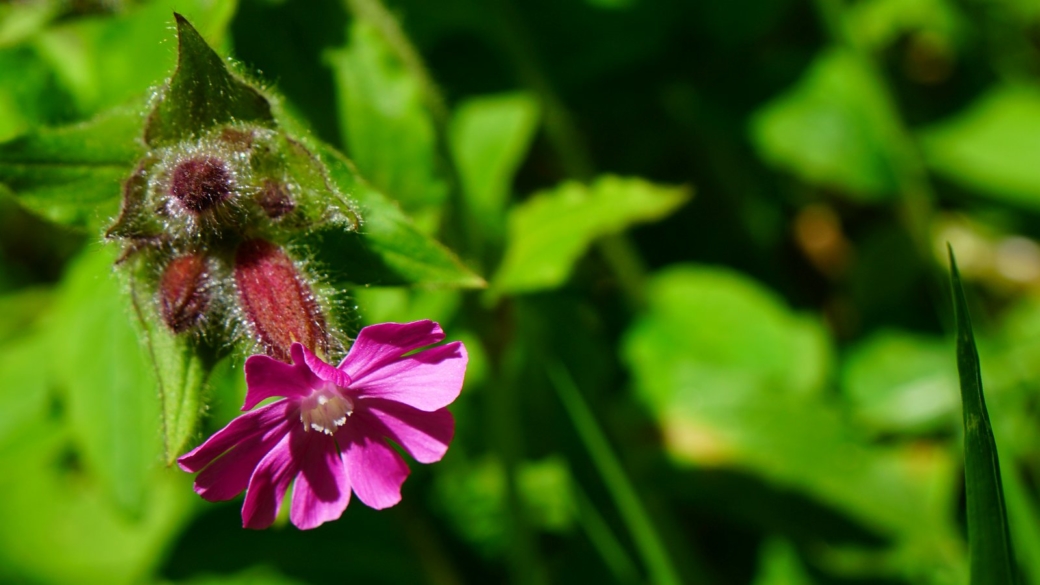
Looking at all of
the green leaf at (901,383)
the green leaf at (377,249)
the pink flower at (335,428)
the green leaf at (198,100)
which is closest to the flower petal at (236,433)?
the pink flower at (335,428)

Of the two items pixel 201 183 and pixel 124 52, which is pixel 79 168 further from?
pixel 124 52

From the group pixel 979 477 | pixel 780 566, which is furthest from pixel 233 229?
pixel 780 566

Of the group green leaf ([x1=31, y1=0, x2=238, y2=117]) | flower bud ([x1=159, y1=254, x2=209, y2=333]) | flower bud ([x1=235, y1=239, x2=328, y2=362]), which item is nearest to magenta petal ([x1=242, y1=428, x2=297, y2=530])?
flower bud ([x1=235, y1=239, x2=328, y2=362])

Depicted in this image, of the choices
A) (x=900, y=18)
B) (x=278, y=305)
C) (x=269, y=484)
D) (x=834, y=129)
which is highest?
(x=900, y=18)

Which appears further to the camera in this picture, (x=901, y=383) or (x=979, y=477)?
(x=901, y=383)

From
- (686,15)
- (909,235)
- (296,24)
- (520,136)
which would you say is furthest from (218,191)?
(909,235)

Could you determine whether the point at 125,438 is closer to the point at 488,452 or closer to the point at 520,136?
the point at 488,452

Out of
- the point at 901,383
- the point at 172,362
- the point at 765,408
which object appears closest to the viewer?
the point at 172,362
